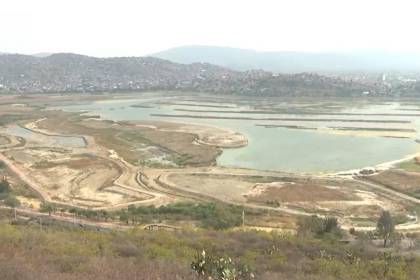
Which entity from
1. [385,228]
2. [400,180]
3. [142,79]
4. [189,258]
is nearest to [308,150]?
[400,180]

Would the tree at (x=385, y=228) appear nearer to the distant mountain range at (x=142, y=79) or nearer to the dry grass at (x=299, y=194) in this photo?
the dry grass at (x=299, y=194)

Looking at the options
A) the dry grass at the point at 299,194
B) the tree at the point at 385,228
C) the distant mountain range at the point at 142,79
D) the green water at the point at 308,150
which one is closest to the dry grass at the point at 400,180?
the green water at the point at 308,150

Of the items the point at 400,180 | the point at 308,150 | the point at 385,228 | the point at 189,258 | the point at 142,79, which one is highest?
the point at 142,79

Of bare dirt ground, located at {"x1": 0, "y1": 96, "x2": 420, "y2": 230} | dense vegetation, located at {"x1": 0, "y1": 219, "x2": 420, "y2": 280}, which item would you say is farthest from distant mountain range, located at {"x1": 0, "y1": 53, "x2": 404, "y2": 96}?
dense vegetation, located at {"x1": 0, "y1": 219, "x2": 420, "y2": 280}

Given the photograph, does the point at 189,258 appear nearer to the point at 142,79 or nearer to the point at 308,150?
the point at 308,150

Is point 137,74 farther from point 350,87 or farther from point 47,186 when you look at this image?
point 47,186

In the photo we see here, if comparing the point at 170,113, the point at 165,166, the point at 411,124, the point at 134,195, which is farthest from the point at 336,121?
the point at 134,195
